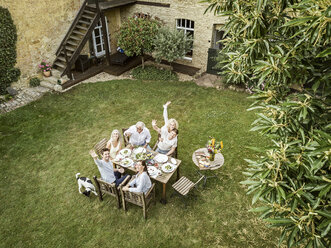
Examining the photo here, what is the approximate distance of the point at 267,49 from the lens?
3.38 m

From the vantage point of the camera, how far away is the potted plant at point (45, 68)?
12.3 metres

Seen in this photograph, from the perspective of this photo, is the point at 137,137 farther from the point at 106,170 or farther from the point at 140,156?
the point at 106,170

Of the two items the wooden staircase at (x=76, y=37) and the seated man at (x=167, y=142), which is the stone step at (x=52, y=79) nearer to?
the wooden staircase at (x=76, y=37)

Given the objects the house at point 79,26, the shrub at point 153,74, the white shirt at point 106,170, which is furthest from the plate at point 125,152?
the house at point 79,26

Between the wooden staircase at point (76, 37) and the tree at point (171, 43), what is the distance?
3.44 meters

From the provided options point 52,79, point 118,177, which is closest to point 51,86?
point 52,79

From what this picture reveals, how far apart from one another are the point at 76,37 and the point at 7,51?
3.34m

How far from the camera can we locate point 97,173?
728 cm

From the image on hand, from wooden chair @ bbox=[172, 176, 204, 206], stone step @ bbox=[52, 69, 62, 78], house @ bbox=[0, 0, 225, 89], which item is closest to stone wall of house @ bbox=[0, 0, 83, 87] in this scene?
house @ bbox=[0, 0, 225, 89]

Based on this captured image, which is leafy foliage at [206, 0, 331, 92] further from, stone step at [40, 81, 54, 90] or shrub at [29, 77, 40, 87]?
shrub at [29, 77, 40, 87]

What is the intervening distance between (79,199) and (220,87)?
8.33m

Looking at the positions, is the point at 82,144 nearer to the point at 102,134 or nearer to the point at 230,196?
the point at 102,134

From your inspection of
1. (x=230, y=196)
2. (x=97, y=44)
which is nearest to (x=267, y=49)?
(x=230, y=196)

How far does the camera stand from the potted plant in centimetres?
1231
